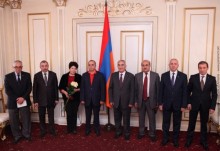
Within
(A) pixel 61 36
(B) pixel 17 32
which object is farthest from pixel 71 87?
(B) pixel 17 32

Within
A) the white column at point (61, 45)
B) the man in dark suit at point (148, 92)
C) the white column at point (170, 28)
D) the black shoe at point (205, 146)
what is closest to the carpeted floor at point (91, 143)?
the black shoe at point (205, 146)

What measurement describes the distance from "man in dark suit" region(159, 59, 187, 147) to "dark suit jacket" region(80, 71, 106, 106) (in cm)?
108

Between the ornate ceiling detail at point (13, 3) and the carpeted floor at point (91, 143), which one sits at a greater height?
the ornate ceiling detail at point (13, 3)

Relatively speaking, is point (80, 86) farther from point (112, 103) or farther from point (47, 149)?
point (47, 149)

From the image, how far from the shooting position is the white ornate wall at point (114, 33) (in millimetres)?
4262

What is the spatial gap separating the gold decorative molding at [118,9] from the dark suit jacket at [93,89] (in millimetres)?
1265

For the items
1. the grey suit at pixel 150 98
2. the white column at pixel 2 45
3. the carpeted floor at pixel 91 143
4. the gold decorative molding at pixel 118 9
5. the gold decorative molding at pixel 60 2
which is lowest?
the carpeted floor at pixel 91 143

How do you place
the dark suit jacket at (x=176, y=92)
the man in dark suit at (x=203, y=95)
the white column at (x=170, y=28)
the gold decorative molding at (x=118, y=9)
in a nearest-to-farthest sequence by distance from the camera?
the man in dark suit at (x=203, y=95), the dark suit jacket at (x=176, y=92), the white column at (x=170, y=28), the gold decorative molding at (x=118, y=9)

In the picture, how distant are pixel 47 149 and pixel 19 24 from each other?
2.73 metres

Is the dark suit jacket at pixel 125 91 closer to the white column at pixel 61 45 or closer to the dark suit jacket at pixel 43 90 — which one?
the dark suit jacket at pixel 43 90

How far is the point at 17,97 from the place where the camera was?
3.95 metres

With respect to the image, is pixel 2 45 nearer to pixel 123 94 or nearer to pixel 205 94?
pixel 123 94

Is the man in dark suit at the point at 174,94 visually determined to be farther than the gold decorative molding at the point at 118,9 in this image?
No

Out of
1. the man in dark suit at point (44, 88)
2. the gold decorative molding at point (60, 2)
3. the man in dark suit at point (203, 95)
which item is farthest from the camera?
the gold decorative molding at point (60, 2)
